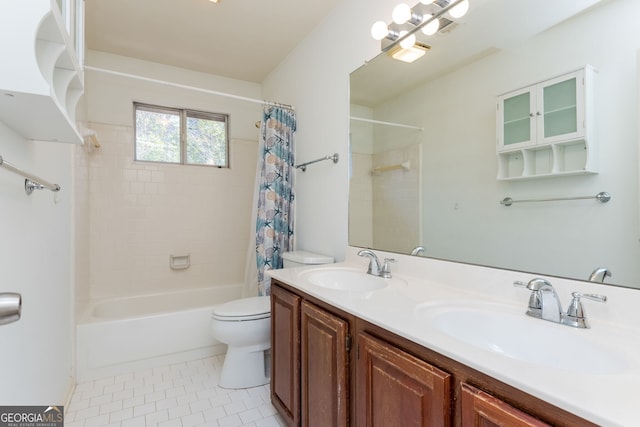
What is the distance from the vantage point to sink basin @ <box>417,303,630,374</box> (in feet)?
2.51

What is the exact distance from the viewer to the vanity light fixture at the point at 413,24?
140 cm

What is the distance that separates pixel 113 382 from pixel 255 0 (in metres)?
2.72

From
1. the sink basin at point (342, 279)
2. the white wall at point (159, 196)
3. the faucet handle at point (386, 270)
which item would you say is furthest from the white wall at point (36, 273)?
the faucet handle at point (386, 270)

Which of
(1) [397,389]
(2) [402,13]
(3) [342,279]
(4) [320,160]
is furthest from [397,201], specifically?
(1) [397,389]

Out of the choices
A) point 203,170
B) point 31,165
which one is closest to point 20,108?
point 31,165

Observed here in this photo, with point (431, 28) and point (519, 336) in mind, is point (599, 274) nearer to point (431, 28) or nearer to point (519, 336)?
point (519, 336)

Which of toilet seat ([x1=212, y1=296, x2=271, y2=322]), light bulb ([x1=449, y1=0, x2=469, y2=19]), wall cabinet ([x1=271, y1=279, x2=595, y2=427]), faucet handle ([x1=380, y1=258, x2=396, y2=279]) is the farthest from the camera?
toilet seat ([x1=212, y1=296, x2=271, y2=322])

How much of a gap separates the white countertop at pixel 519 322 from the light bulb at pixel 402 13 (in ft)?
3.85

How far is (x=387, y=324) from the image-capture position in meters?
0.92

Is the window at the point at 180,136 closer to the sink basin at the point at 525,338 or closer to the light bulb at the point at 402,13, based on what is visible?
the light bulb at the point at 402,13

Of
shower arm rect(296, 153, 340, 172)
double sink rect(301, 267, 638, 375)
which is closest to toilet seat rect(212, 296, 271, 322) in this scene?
double sink rect(301, 267, 638, 375)

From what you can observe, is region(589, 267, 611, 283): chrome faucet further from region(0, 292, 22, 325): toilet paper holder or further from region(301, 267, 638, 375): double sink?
region(0, 292, 22, 325): toilet paper holder

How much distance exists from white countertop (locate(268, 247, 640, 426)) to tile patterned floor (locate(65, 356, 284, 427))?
839 millimetres

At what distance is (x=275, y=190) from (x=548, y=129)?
1852 millimetres
